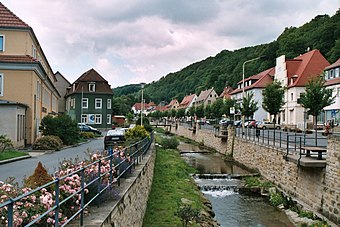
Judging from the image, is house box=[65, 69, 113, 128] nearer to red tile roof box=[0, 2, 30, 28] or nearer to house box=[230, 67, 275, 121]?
house box=[230, 67, 275, 121]

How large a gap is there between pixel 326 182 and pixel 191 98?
127 metres

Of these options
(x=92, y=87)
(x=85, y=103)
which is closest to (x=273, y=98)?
(x=92, y=87)

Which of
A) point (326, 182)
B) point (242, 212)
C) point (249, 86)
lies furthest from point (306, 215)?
A: point (249, 86)

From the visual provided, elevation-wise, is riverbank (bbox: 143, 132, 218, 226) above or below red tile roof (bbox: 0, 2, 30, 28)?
below

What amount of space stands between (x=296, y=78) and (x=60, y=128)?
4211cm

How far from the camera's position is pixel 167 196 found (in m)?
16.9

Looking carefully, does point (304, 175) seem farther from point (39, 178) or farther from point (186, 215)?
point (39, 178)

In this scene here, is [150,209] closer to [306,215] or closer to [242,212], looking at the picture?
[242,212]

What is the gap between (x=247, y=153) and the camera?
31.4 m

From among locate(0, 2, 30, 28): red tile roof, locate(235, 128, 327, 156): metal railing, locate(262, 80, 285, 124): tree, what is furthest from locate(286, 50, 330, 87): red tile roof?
locate(0, 2, 30, 28): red tile roof

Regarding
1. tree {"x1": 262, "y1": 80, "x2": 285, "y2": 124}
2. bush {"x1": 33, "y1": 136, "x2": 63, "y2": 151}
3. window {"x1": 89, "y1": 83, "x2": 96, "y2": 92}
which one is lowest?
bush {"x1": 33, "y1": 136, "x2": 63, "y2": 151}

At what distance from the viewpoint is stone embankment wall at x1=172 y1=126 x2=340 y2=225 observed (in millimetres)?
14742

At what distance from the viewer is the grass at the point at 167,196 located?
43.3ft

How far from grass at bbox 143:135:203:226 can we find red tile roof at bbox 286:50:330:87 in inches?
1616
